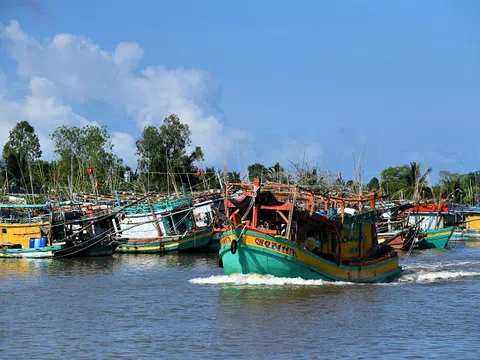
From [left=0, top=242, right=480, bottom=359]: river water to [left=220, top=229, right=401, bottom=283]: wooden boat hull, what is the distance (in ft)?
1.29

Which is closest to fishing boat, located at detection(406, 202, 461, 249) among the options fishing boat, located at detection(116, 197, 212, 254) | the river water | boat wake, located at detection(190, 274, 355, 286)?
fishing boat, located at detection(116, 197, 212, 254)

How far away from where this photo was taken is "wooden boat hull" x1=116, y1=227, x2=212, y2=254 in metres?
45.2

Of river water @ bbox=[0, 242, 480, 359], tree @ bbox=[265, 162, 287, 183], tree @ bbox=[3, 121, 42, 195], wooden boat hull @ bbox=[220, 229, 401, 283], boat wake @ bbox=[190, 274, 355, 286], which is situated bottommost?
river water @ bbox=[0, 242, 480, 359]

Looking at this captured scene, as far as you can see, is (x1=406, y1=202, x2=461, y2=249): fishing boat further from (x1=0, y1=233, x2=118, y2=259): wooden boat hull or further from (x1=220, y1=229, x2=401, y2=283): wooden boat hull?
(x1=220, y1=229, x2=401, y2=283): wooden boat hull

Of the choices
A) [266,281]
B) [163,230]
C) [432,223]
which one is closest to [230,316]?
[266,281]

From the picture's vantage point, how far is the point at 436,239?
54.9 meters

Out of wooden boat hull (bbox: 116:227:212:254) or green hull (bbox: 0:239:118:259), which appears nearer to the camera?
green hull (bbox: 0:239:118:259)

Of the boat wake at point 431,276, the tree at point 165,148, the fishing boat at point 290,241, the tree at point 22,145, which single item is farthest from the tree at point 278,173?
the tree at point 22,145

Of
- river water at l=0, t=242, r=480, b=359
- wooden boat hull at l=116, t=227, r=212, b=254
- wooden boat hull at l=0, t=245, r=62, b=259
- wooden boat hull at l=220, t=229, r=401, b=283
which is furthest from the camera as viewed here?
wooden boat hull at l=116, t=227, r=212, b=254

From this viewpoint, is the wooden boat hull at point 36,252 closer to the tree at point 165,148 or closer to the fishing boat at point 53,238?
the fishing boat at point 53,238

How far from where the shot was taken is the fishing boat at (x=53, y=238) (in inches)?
1652

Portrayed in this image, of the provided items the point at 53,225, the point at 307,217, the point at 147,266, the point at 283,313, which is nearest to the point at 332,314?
the point at 283,313

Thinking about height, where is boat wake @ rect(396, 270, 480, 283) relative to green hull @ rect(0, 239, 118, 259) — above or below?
below

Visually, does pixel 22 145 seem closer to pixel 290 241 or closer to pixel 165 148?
pixel 165 148
